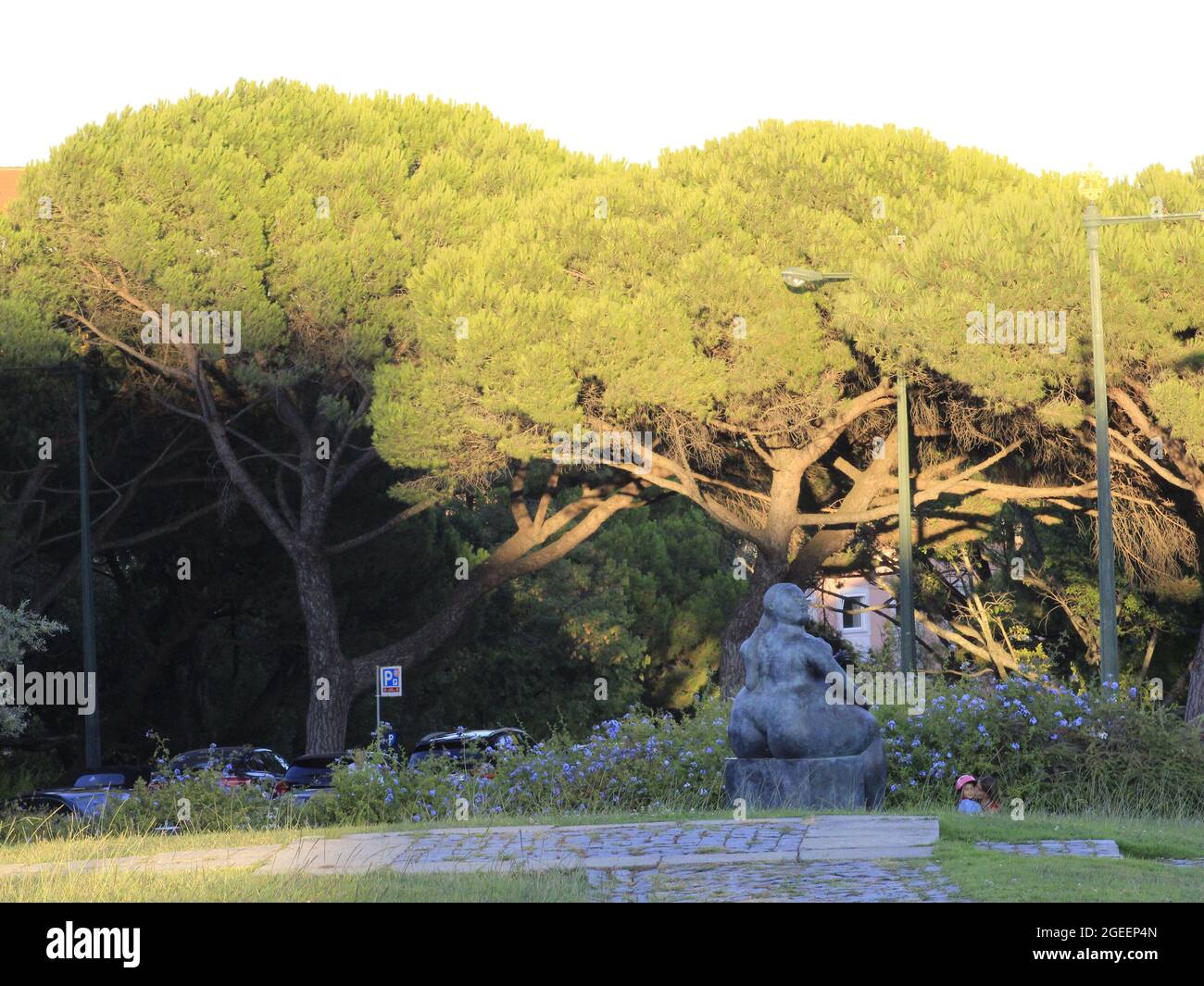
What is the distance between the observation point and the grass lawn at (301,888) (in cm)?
810

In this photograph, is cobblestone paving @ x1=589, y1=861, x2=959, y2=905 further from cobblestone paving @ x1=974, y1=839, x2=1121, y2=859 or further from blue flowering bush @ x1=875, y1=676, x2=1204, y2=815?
blue flowering bush @ x1=875, y1=676, x2=1204, y2=815

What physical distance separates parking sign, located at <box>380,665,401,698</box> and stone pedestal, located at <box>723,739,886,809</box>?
1495cm

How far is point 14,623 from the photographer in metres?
26.5

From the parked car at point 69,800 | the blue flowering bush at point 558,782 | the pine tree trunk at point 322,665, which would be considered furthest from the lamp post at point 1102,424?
the pine tree trunk at point 322,665

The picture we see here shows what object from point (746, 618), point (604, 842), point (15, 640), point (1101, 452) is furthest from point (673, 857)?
point (15, 640)

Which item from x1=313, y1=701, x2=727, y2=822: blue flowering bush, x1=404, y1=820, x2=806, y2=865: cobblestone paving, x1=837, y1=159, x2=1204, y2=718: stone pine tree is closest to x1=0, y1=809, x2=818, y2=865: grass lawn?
x1=404, y1=820, x2=806, y2=865: cobblestone paving

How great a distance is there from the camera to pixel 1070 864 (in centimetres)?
905

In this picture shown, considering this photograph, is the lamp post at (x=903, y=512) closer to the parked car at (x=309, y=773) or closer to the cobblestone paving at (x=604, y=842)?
the parked car at (x=309, y=773)

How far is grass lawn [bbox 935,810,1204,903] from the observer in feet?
26.2

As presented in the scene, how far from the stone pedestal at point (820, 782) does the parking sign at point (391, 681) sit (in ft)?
49.0

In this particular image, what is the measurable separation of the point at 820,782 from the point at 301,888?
518 centimetres

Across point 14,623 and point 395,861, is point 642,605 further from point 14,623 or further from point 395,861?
point 395,861

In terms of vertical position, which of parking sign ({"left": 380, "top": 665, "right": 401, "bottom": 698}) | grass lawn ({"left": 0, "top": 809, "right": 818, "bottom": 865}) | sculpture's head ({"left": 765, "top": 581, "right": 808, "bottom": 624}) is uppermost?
sculpture's head ({"left": 765, "top": 581, "right": 808, "bottom": 624})

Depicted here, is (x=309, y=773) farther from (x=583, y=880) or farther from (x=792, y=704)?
(x=583, y=880)
